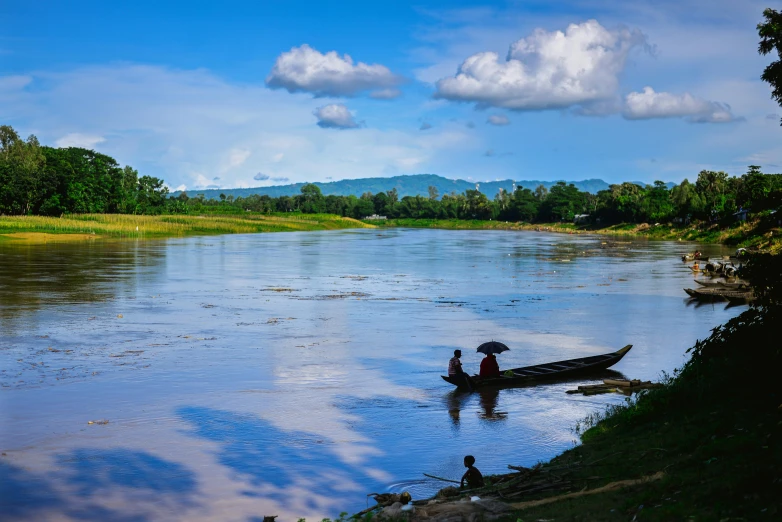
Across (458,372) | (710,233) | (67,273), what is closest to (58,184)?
(67,273)

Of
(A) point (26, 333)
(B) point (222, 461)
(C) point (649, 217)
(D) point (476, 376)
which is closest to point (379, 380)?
(D) point (476, 376)

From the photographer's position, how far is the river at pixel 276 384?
1706cm

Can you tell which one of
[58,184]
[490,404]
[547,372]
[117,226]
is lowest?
[490,404]

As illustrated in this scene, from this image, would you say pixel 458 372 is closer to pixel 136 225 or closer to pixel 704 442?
pixel 704 442

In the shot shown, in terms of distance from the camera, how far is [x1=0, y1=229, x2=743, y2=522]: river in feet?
56.0

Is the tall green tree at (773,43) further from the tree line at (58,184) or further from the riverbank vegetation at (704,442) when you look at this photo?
the tree line at (58,184)

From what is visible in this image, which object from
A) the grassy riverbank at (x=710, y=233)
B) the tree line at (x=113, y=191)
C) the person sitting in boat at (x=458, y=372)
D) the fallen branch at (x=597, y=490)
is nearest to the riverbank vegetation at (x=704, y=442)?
the fallen branch at (x=597, y=490)

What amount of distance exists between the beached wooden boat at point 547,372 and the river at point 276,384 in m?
0.42

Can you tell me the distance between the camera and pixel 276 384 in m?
26.3

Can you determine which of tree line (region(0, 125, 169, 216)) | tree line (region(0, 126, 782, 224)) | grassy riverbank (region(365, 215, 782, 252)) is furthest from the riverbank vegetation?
tree line (region(0, 125, 169, 216))

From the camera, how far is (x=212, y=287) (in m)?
55.8

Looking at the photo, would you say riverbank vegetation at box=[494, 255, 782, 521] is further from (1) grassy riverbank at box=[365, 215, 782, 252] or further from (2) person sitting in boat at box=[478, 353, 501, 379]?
(1) grassy riverbank at box=[365, 215, 782, 252]

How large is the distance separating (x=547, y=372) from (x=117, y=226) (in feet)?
356

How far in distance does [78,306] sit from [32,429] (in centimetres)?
2458
